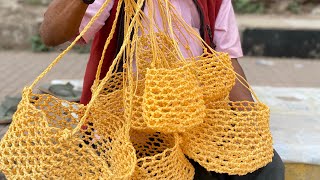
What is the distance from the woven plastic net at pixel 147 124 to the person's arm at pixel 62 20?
125mm

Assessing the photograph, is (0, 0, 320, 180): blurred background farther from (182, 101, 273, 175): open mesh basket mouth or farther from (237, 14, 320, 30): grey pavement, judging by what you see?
(182, 101, 273, 175): open mesh basket mouth

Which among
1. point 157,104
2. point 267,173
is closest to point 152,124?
point 157,104

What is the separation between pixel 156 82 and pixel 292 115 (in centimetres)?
149

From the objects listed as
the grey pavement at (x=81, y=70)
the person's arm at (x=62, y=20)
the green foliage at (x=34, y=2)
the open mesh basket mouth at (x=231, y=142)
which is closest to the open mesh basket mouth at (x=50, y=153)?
the open mesh basket mouth at (x=231, y=142)

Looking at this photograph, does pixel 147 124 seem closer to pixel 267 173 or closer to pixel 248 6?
pixel 267 173

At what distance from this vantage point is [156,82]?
3.91ft

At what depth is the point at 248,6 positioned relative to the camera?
6.20 m

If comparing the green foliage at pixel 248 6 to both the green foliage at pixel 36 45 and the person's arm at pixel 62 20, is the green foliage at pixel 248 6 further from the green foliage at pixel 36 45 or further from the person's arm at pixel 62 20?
the person's arm at pixel 62 20

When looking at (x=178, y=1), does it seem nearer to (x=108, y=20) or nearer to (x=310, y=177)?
(x=108, y=20)

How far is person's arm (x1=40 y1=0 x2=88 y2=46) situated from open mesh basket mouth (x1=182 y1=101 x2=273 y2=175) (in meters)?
0.44

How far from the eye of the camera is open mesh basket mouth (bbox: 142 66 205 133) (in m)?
1.20

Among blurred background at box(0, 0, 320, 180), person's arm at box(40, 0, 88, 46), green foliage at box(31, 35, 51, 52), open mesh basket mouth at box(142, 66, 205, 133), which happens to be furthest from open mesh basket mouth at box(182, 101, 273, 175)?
green foliage at box(31, 35, 51, 52)

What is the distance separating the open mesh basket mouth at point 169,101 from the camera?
3.93 feet

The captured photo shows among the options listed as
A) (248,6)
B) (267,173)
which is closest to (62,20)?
(267,173)
